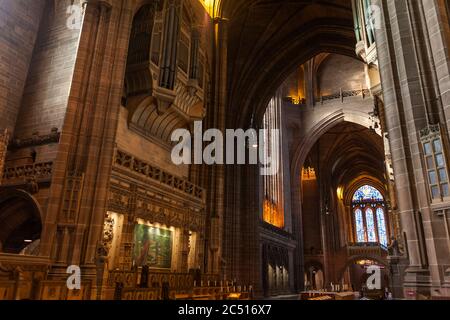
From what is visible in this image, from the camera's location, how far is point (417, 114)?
7.24 metres

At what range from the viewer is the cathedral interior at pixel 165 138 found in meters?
7.11

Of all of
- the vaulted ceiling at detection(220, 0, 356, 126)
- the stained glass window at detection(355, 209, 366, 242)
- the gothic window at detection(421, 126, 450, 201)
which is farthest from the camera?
the stained glass window at detection(355, 209, 366, 242)

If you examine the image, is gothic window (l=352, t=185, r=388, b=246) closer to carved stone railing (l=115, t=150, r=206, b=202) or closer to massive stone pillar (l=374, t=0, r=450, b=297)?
carved stone railing (l=115, t=150, r=206, b=202)

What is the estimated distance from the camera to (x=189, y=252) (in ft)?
42.6

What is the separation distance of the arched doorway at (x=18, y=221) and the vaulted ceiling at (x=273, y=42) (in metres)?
12.9

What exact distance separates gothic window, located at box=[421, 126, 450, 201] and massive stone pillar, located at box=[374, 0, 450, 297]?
2.0 inches

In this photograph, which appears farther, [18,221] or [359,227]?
[359,227]

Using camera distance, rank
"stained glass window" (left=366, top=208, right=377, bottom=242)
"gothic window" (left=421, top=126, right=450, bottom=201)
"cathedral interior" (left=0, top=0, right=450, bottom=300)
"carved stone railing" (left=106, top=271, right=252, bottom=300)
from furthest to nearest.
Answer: "stained glass window" (left=366, top=208, right=377, bottom=242) → "carved stone railing" (left=106, top=271, right=252, bottom=300) → "cathedral interior" (left=0, top=0, right=450, bottom=300) → "gothic window" (left=421, top=126, right=450, bottom=201)

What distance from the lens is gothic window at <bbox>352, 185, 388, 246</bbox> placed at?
40.4 metres

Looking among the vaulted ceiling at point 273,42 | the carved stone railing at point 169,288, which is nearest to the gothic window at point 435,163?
the carved stone railing at point 169,288

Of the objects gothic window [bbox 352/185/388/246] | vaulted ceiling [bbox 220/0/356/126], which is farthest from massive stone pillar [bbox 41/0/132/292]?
gothic window [bbox 352/185/388/246]

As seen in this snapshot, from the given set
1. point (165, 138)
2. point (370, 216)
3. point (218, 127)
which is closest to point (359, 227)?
point (370, 216)

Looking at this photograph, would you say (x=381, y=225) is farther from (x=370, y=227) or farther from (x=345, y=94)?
(x=345, y=94)

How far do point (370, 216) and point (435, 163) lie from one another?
124 ft
